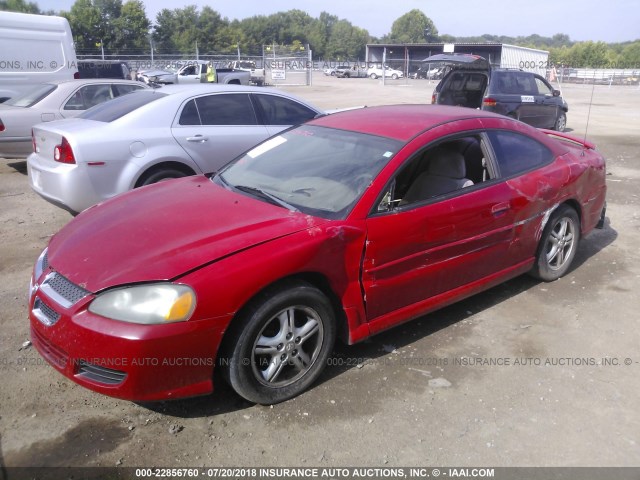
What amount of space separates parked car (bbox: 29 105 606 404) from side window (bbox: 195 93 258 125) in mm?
2103

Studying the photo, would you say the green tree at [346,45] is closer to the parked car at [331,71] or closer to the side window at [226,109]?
Result: the parked car at [331,71]

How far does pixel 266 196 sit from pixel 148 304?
1.15 metres

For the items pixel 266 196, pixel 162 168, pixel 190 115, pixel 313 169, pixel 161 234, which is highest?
pixel 190 115

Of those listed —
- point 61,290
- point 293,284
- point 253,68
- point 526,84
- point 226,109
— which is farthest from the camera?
point 253,68

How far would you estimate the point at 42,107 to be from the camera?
8.12 m

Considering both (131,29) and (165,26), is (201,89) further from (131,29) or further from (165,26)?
(165,26)

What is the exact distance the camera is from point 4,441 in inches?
106

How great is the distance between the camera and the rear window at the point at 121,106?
18.7ft

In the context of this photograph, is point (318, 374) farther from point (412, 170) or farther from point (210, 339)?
point (412, 170)

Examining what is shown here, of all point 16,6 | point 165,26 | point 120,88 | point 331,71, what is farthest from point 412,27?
point 120,88

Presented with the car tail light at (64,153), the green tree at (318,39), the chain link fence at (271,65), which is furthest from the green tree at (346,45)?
the car tail light at (64,153)

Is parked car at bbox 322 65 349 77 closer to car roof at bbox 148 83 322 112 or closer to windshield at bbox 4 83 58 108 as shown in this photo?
windshield at bbox 4 83 58 108

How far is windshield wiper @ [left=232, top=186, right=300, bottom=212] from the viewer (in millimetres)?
3248

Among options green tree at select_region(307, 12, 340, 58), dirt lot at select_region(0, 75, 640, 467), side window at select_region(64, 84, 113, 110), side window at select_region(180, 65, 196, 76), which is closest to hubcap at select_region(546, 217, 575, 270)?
dirt lot at select_region(0, 75, 640, 467)
